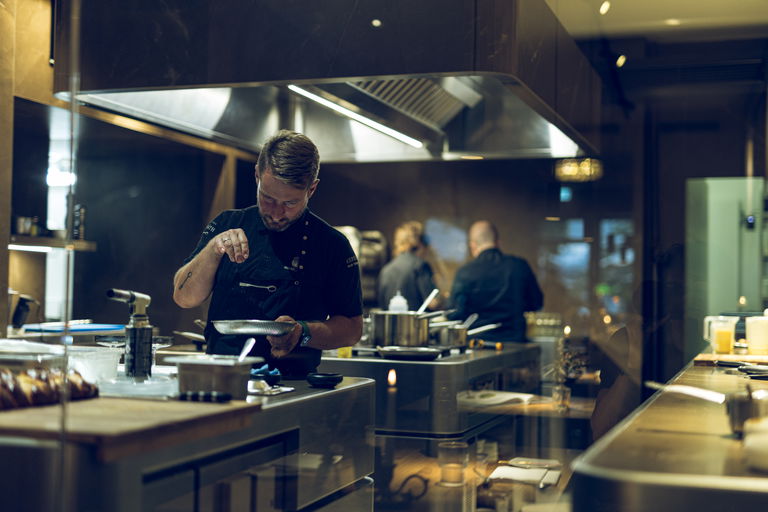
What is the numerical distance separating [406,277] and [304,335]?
2.00 metres

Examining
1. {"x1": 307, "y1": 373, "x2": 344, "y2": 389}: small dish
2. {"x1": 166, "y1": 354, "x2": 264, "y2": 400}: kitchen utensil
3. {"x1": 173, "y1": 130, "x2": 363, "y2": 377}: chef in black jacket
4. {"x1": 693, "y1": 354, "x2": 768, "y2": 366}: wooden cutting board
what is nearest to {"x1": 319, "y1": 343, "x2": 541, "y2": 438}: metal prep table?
{"x1": 693, "y1": 354, "x2": 768, "y2": 366}: wooden cutting board

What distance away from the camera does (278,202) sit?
7.56 ft

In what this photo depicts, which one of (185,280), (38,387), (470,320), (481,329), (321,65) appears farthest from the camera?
(470,320)

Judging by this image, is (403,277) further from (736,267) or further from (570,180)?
(736,267)

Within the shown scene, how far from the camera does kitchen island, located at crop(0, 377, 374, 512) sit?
4.42 feet

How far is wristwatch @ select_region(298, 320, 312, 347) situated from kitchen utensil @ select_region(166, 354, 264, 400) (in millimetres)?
528

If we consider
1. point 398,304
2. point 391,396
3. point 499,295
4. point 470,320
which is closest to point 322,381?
point 391,396

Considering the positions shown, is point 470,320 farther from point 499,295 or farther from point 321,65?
point 321,65

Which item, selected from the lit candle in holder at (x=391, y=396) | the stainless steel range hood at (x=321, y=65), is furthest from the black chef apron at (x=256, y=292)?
the lit candle in holder at (x=391, y=396)

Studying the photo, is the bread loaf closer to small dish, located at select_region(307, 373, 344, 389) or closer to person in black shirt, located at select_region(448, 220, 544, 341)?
small dish, located at select_region(307, 373, 344, 389)

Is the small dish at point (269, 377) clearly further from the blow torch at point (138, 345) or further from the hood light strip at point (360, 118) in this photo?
the hood light strip at point (360, 118)

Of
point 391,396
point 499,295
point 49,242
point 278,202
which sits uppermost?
point 278,202

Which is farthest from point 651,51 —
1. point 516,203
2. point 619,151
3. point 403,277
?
point 403,277

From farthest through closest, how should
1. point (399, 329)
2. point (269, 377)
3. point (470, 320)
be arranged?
point (470, 320)
point (399, 329)
point (269, 377)
